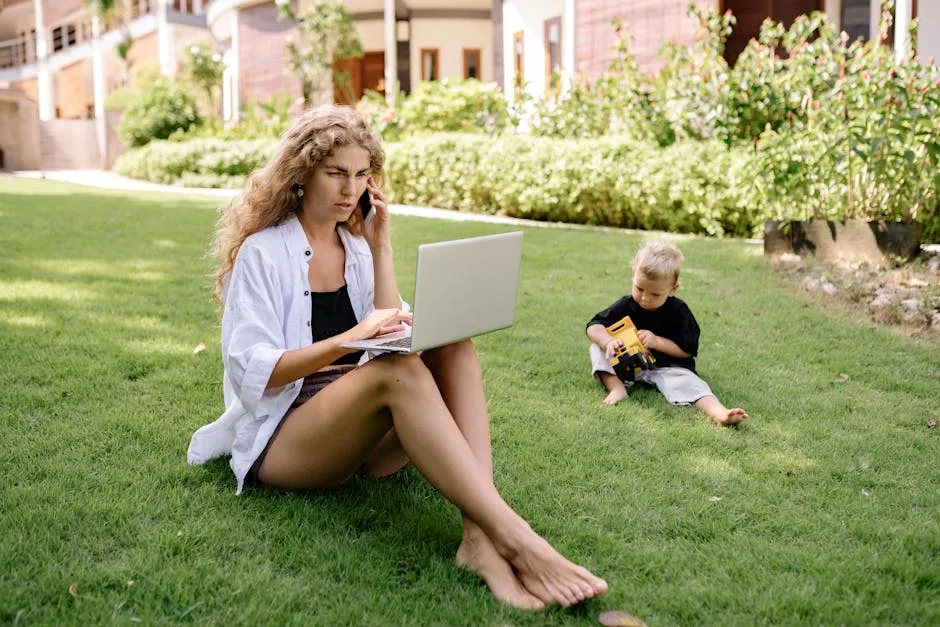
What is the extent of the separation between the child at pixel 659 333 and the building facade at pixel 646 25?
8.24 metres

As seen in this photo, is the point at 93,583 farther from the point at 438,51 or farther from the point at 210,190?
the point at 438,51

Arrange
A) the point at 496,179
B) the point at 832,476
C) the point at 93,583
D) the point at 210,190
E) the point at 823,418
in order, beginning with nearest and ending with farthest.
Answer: the point at 93,583 → the point at 832,476 → the point at 823,418 → the point at 496,179 → the point at 210,190

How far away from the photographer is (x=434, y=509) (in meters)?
3.19

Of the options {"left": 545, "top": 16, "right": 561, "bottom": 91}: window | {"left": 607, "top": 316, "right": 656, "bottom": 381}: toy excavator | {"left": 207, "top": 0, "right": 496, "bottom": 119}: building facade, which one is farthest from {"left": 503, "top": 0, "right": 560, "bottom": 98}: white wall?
{"left": 607, "top": 316, "right": 656, "bottom": 381}: toy excavator

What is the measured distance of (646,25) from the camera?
13.6 metres

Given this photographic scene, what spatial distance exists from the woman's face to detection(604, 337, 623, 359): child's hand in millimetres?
1709

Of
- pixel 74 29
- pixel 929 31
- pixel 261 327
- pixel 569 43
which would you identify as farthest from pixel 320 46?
pixel 74 29

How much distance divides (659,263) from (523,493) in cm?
160

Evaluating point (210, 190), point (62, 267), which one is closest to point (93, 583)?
point (62, 267)

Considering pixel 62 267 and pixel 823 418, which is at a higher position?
pixel 62 267

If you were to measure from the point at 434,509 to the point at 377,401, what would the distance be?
64 cm

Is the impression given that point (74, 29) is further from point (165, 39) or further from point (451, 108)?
point (451, 108)

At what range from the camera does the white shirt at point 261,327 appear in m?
2.90

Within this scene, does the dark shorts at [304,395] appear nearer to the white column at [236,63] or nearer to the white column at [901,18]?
the white column at [901,18]
